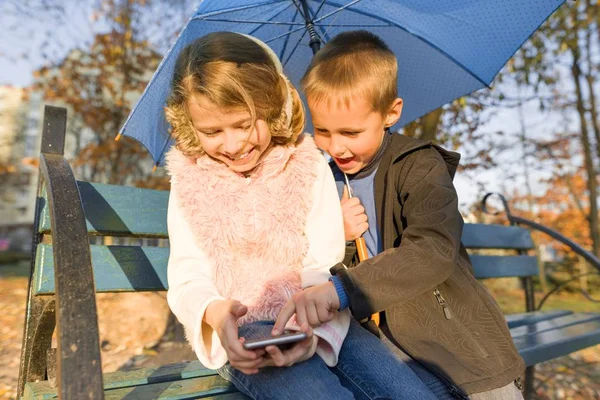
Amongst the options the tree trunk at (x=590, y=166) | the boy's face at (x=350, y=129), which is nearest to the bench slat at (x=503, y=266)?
the boy's face at (x=350, y=129)

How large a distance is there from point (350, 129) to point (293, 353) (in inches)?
32.2

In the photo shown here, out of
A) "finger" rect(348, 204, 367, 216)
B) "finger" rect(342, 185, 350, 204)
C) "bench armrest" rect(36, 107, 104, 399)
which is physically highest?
"finger" rect(342, 185, 350, 204)

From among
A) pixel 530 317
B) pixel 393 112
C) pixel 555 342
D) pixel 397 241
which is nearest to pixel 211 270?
pixel 397 241

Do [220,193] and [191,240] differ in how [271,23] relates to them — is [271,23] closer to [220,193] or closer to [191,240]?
[220,193]

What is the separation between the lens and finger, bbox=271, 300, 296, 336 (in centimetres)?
133

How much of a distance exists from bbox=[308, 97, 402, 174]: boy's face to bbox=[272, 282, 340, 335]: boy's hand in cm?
58

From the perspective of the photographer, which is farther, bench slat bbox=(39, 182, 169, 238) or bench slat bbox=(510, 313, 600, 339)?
bench slat bbox=(510, 313, 600, 339)

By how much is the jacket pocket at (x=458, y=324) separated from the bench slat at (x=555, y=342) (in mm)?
724

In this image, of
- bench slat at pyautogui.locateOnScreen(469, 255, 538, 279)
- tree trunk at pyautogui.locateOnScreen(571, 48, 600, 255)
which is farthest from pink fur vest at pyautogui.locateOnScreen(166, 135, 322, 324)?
tree trunk at pyautogui.locateOnScreen(571, 48, 600, 255)

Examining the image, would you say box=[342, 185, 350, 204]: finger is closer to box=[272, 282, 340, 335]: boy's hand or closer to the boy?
the boy

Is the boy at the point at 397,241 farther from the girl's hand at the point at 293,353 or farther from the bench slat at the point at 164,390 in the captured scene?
the bench slat at the point at 164,390

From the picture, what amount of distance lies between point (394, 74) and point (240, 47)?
594mm

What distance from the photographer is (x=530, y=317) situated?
312 cm

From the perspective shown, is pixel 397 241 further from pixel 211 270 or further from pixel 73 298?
pixel 73 298
